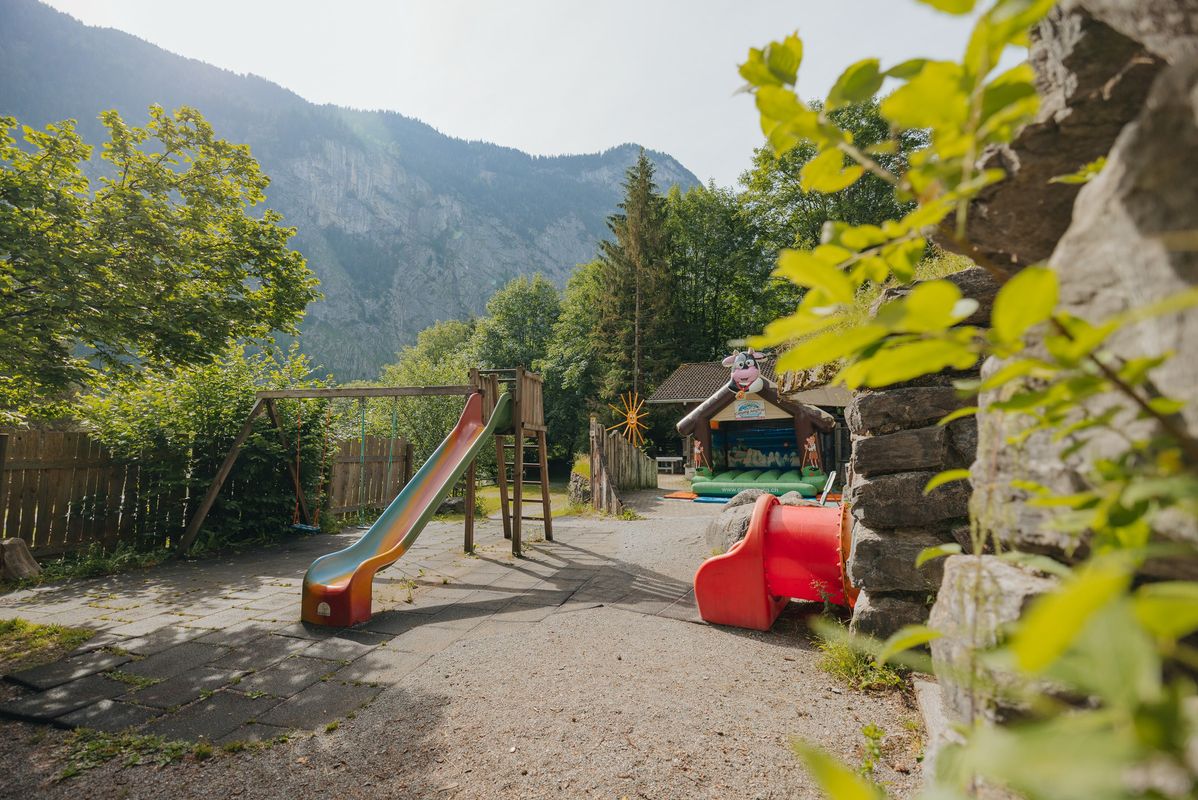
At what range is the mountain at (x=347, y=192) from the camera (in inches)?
3221

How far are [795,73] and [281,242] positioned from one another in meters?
7.28

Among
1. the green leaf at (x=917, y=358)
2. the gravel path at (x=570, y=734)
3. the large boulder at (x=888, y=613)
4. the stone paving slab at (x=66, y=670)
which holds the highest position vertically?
the green leaf at (x=917, y=358)

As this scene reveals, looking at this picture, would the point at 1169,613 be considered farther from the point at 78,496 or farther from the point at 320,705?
the point at 78,496

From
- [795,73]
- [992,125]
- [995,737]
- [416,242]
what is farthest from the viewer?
[416,242]

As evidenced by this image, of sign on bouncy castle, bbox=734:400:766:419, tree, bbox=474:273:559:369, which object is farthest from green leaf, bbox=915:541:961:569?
tree, bbox=474:273:559:369

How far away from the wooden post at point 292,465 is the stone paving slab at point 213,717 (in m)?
6.38

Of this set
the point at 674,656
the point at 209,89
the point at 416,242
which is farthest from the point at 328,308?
the point at 674,656

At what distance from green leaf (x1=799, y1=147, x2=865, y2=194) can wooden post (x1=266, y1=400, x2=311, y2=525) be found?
9.68 meters

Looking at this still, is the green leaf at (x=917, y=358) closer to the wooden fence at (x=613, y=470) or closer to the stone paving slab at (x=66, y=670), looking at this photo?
the stone paving slab at (x=66, y=670)

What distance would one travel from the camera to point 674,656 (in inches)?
147

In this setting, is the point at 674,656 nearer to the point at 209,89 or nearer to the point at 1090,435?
the point at 1090,435

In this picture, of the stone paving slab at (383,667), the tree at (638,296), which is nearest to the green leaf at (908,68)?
the stone paving slab at (383,667)

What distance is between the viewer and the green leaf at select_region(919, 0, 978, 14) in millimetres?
514

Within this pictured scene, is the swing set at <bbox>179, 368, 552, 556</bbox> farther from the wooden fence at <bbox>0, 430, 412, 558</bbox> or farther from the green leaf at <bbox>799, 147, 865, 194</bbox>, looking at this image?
the green leaf at <bbox>799, 147, 865, 194</bbox>
